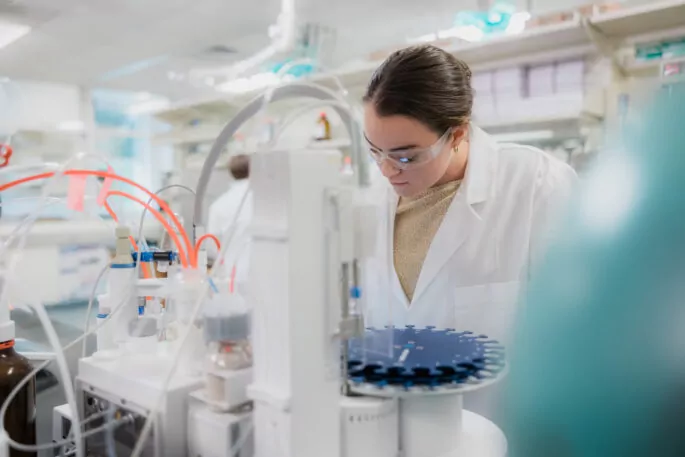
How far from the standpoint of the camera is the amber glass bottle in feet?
2.70

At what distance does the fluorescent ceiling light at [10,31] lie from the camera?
4.85 metres

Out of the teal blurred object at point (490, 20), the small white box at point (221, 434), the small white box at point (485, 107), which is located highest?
the teal blurred object at point (490, 20)

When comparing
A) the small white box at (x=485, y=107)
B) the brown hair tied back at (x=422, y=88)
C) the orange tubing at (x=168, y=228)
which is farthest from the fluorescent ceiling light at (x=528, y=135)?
the orange tubing at (x=168, y=228)

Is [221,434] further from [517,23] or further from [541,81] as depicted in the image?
Result: [517,23]

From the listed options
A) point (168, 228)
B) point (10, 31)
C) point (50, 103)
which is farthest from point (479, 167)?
point (50, 103)

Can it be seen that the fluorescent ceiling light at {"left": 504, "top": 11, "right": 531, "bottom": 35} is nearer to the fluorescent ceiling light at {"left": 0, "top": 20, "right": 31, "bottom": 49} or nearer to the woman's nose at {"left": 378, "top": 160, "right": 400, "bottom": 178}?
the woman's nose at {"left": 378, "top": 160, "right": 400, "bottom": 178}

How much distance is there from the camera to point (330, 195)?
0.67m

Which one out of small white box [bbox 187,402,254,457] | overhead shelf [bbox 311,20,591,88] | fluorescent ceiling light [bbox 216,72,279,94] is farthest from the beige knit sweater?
fluorescent ceiling light [bbox 216,72,279,94]

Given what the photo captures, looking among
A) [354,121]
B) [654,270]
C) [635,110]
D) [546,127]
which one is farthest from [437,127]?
[546,127]

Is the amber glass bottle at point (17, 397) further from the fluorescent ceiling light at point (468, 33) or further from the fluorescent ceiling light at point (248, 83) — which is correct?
the fluorescent ceiling light at point (248, 83)

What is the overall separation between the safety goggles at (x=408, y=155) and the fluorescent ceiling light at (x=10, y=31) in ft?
15.6

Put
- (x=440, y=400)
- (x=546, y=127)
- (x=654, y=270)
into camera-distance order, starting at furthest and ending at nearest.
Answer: (x=546, y=127)
(x=440, y=400)
(x=654, y=270)

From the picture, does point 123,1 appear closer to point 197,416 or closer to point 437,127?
point 437,127

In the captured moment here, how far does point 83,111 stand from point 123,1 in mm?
3681
